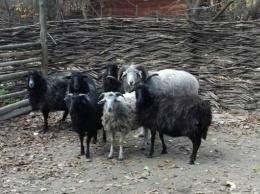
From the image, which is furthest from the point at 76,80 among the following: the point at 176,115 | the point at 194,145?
the point at 194,145

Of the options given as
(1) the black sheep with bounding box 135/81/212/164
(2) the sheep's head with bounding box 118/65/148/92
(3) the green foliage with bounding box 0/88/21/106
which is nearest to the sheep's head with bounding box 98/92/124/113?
(1) the black sheep with bounding box 135/81/212/164

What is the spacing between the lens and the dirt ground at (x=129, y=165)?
18.7 ft

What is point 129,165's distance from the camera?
21.4 feet

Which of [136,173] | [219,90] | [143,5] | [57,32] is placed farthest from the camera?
[143,5]

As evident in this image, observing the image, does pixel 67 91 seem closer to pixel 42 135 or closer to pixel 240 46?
pixel 42 135

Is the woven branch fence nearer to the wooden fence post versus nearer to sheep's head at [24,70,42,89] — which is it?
the wooden fence post

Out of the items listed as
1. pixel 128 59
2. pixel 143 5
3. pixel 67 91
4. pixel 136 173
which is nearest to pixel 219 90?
pixel 128 59

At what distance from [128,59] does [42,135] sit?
129 inches

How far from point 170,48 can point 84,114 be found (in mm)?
4240

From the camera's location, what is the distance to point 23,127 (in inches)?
335

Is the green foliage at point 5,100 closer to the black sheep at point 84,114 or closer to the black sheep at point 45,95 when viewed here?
the black sheep at point 45,95

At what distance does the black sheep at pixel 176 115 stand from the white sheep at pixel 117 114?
0.46 ft

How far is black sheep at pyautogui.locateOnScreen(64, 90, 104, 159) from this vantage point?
6.66 metres

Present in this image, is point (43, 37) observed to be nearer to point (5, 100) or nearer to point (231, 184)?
point (5, 100)
